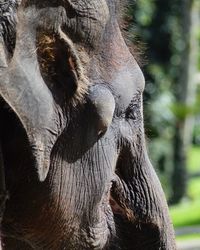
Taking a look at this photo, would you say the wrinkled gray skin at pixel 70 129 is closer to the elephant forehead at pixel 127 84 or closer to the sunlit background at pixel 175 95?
the elephant forehead at pixel 127 84

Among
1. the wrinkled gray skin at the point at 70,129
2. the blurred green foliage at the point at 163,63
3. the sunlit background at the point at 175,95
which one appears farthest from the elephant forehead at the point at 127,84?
the blurred green foliage at the point at 163,63

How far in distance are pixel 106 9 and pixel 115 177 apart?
0.39 metres

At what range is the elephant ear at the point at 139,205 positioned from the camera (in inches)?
85.0

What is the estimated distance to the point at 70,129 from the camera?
6.27ft

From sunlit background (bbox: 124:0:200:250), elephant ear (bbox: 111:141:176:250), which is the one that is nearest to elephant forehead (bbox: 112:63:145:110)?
elephant ear (bbox: 111:141:176:250)

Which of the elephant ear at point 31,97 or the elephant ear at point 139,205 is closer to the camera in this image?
the elephant ear at point 31,97

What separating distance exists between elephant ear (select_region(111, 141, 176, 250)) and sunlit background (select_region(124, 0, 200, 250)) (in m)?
8.21

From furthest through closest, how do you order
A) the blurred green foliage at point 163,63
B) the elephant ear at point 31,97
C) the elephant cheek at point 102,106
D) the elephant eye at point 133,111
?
the blurred green foliage at point 163,63
the elephant eye at point 133,111
the elephant cheek at point 102,106
the elephant ear at point 31,97

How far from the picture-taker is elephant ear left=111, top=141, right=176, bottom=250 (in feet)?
7.08

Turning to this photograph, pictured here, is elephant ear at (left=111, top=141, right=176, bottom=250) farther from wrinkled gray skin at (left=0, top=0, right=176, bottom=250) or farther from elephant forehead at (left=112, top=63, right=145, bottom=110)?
elephant forehead at (left=112, top=63, right=145, bottom=110)

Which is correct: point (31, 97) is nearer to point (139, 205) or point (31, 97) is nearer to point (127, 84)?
point (127, 84)

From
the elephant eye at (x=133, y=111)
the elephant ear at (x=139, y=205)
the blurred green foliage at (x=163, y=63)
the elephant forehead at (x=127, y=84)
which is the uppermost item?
the elephant forehead at (x=127, y=84)

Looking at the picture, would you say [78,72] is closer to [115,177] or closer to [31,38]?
[31,38]

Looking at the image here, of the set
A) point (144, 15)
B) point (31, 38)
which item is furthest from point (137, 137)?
point (144, 15)
